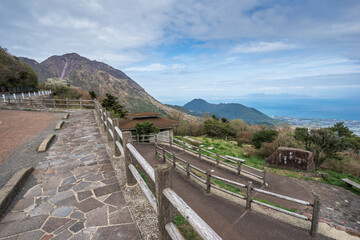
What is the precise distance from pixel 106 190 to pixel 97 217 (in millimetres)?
792

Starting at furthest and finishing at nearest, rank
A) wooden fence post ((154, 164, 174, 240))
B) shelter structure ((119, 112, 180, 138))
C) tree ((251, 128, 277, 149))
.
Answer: shelter structure ((119, 112, 180, 138))
tree ((251, 128, 277, 149))
wooden fence post ((154, 164, 174, 240))

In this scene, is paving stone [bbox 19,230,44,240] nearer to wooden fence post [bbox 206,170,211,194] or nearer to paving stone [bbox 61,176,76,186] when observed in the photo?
paving stone [bbox 61,176,76,186]

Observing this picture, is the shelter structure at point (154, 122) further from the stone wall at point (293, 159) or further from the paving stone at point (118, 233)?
the paving stone at point (118, 233)

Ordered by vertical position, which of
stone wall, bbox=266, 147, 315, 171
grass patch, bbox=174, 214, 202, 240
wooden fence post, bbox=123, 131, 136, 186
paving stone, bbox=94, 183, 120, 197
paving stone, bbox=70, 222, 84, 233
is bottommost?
stone wall, bbox=266, 147, 315, 171

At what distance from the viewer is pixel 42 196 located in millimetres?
3324

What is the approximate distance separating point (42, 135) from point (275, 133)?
Result: 21787 millimetres

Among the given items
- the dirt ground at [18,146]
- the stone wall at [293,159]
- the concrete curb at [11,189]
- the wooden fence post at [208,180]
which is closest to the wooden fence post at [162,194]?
the concrete curb at [11,189]

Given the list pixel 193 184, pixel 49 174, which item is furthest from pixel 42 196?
pixel 193 184

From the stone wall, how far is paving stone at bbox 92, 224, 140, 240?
14.5m

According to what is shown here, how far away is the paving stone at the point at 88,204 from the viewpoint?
2935mm

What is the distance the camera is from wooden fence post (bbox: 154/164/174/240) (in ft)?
5.81

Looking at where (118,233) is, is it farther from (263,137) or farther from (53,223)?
(263,137)

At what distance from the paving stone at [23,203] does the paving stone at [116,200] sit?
1.42m

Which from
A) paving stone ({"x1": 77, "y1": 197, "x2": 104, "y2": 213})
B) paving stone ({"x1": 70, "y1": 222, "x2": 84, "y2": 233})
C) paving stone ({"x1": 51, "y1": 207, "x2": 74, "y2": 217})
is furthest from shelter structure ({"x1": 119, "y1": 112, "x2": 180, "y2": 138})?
paving stone ({"x1": 70, "y1": 222, "x2": 84, "y2": 233})
